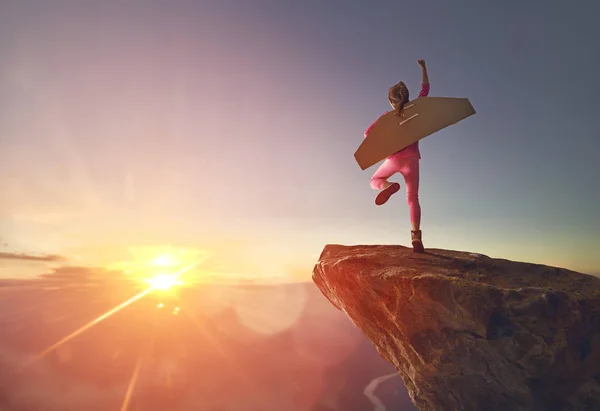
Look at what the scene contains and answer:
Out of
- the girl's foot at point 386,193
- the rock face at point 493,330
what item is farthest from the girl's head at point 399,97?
the rock face at point 493,330

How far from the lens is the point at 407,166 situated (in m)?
7.95

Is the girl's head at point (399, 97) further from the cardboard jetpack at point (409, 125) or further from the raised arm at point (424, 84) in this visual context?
the raised arm at point (424, 84)

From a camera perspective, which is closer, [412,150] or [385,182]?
[412,150]

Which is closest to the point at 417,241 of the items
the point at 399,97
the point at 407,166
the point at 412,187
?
the point at 412,187

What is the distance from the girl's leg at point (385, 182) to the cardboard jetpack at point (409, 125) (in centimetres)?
23

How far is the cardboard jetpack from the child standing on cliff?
0.58ft

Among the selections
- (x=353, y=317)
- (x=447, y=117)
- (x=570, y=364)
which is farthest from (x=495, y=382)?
A: (x=447, y=117)

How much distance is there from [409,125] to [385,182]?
1385 mm

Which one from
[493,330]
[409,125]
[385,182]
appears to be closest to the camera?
[493,330]

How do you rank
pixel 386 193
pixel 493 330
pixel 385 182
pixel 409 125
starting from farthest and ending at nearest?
1. pixel 385 182
2. pixel 386 193
3. pixel 409 125
4. pixel 493 330

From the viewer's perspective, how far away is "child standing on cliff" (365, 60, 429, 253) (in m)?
7.92

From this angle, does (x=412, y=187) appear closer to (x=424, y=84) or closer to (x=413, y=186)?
(x=413, y=186)

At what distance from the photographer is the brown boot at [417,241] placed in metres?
8.19

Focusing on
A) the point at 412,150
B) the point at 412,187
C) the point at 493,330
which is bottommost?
the point at 493,330
